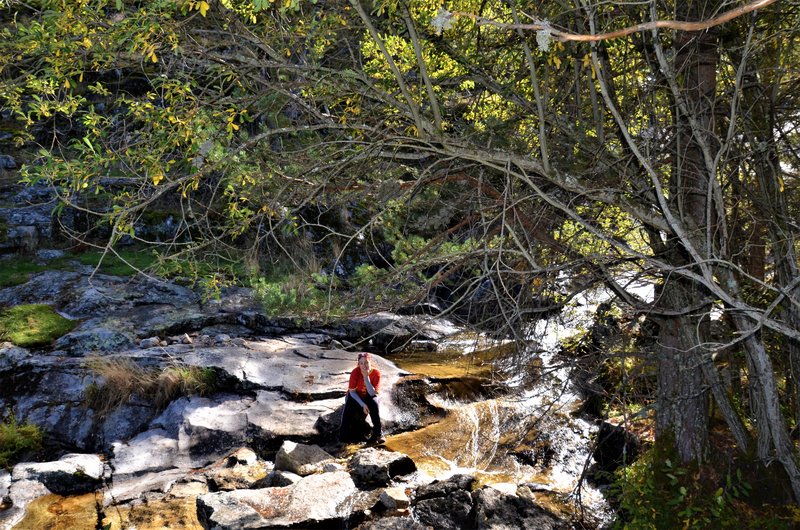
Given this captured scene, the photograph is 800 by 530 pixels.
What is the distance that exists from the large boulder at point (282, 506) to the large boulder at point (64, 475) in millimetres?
1988

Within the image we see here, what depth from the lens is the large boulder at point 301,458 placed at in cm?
841

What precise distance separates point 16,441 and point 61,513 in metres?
1.96

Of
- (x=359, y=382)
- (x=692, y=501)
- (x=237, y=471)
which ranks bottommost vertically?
(x=237, y=471)

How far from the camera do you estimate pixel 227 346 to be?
12031 millimetres

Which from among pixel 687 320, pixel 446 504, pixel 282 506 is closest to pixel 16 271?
pixel 282 506

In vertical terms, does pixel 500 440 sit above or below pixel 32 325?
below

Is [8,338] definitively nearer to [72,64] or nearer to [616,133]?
[72,64]

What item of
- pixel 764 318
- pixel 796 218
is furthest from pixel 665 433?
pixel 764 318

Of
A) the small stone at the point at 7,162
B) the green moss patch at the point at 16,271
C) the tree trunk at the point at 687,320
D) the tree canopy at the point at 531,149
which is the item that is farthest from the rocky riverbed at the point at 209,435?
the small stone at the point at 7,162

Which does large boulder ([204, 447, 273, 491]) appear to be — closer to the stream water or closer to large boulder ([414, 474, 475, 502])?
the stream water

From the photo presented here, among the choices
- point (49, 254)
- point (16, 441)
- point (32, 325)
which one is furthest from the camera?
point (49, 254)

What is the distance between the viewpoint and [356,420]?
997 cm

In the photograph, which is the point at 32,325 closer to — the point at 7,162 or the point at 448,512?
the point at 448,512

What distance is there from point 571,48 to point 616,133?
0.93m
